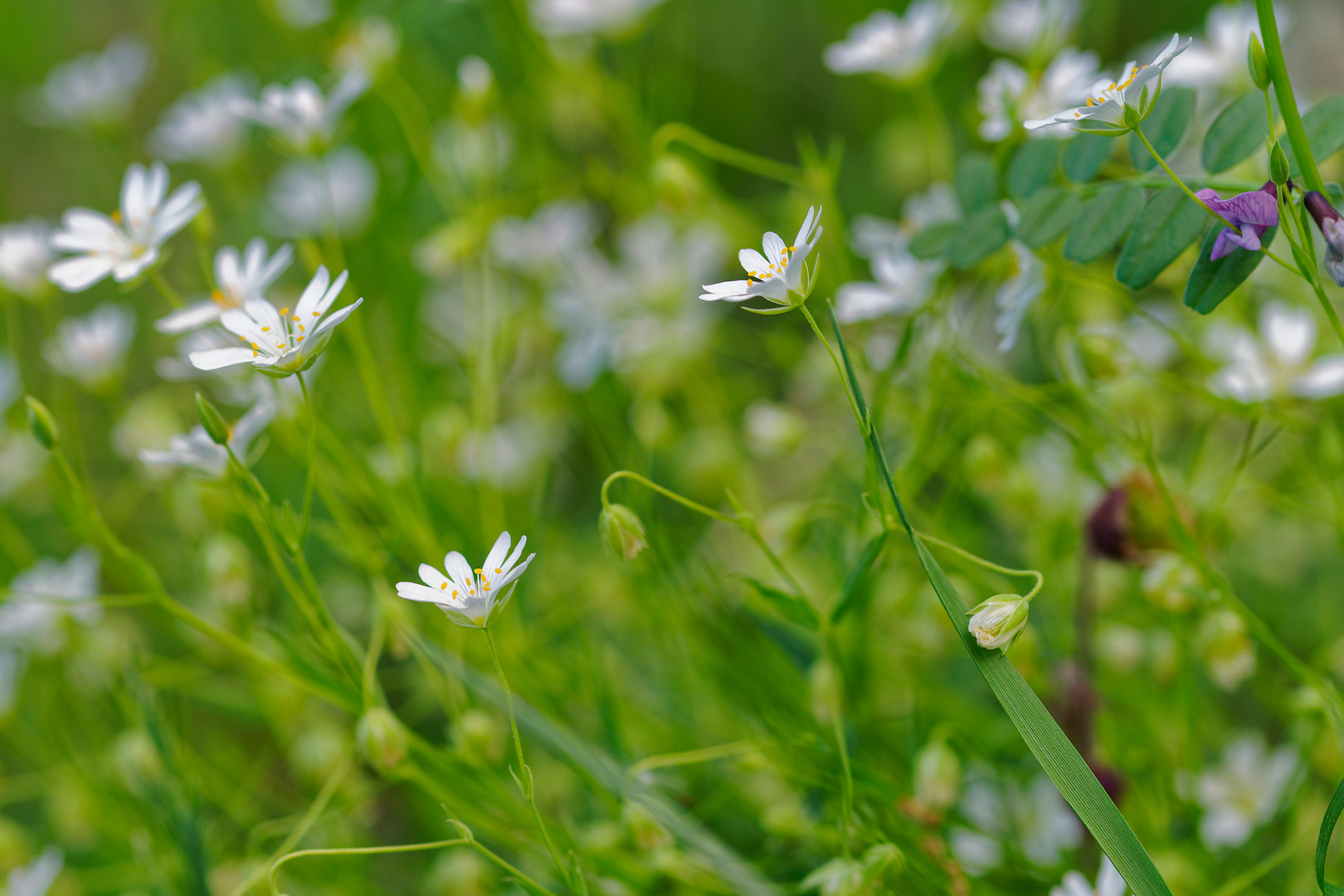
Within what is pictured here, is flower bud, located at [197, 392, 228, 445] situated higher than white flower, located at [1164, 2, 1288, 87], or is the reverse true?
white flower, located at [1164, 2, 1288, 87]

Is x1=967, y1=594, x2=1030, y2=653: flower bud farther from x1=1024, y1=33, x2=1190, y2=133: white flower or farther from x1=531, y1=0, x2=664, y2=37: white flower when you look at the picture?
x1=531, y1=0, x2=664, y2=37: white flower

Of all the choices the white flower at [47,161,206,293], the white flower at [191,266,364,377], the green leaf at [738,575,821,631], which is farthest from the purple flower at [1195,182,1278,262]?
the white flower at [47,161,206,293]

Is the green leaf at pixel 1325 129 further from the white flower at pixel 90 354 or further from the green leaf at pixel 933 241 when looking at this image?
the white flower at pixel 90 354

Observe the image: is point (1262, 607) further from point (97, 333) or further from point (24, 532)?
point (24, 532)

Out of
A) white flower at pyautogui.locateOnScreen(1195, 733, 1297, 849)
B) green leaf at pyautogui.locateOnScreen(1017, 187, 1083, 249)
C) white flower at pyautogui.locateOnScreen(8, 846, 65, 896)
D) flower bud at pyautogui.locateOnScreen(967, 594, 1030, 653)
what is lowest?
white flower at pyautogui.locateOnScreen(8, 846, 65, 896)

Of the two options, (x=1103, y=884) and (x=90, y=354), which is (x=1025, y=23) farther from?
(x=90, y=354)

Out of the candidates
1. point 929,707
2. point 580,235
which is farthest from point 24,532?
point 929,707

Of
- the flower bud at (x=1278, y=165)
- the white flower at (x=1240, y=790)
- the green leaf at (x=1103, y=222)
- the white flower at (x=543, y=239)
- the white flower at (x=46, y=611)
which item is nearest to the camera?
the flower bud at (x=1278, y=165)

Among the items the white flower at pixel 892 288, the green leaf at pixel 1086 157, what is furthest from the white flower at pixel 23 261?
the green leaf at pixel 1086 157
